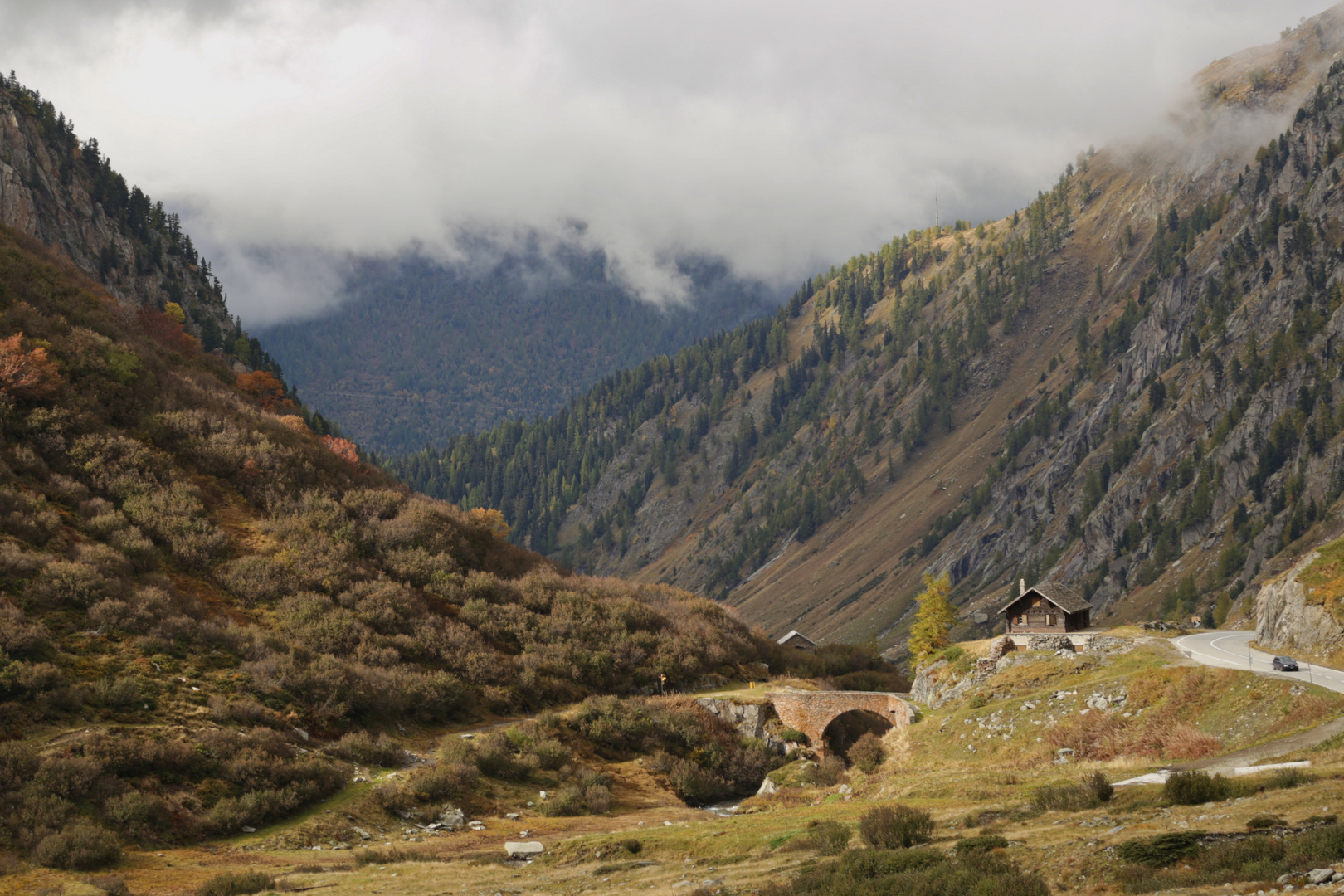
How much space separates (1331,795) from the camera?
18.9m

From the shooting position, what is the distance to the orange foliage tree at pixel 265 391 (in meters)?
100

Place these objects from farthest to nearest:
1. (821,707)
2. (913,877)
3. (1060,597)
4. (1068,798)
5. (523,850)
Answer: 1. (821,707)
2. (1060,597)
3. (523,850)
4. (1068,798)
5. (913,877)

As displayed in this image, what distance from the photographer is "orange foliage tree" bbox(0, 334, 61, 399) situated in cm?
5884

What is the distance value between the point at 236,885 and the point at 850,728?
161 ft

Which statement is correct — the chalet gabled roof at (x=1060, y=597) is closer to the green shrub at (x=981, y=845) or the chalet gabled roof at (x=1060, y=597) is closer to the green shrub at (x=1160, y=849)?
the green shrub at (x=981, y=845)

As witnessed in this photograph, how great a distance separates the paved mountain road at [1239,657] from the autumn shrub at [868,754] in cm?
1766

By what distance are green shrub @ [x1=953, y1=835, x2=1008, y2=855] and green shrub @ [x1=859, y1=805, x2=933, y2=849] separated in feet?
→ 7.47

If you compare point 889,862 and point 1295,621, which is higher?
point 1295,621

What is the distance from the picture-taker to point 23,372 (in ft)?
195

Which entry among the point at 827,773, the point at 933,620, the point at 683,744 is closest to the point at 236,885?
the point at 827,773

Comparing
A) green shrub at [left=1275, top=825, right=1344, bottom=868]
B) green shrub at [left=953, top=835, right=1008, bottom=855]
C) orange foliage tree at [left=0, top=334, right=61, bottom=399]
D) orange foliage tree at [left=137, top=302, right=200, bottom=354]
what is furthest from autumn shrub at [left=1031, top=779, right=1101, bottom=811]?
orange foliage tree at [left=137, top=302, right=200, bottom=354]

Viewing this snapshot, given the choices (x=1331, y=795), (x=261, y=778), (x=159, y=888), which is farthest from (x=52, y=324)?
(x=1331, y=795)

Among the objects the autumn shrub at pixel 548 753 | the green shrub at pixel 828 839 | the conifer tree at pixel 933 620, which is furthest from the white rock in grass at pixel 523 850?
the conifer tree at pixel 933 620

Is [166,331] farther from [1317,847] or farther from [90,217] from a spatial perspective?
[1317,847]
